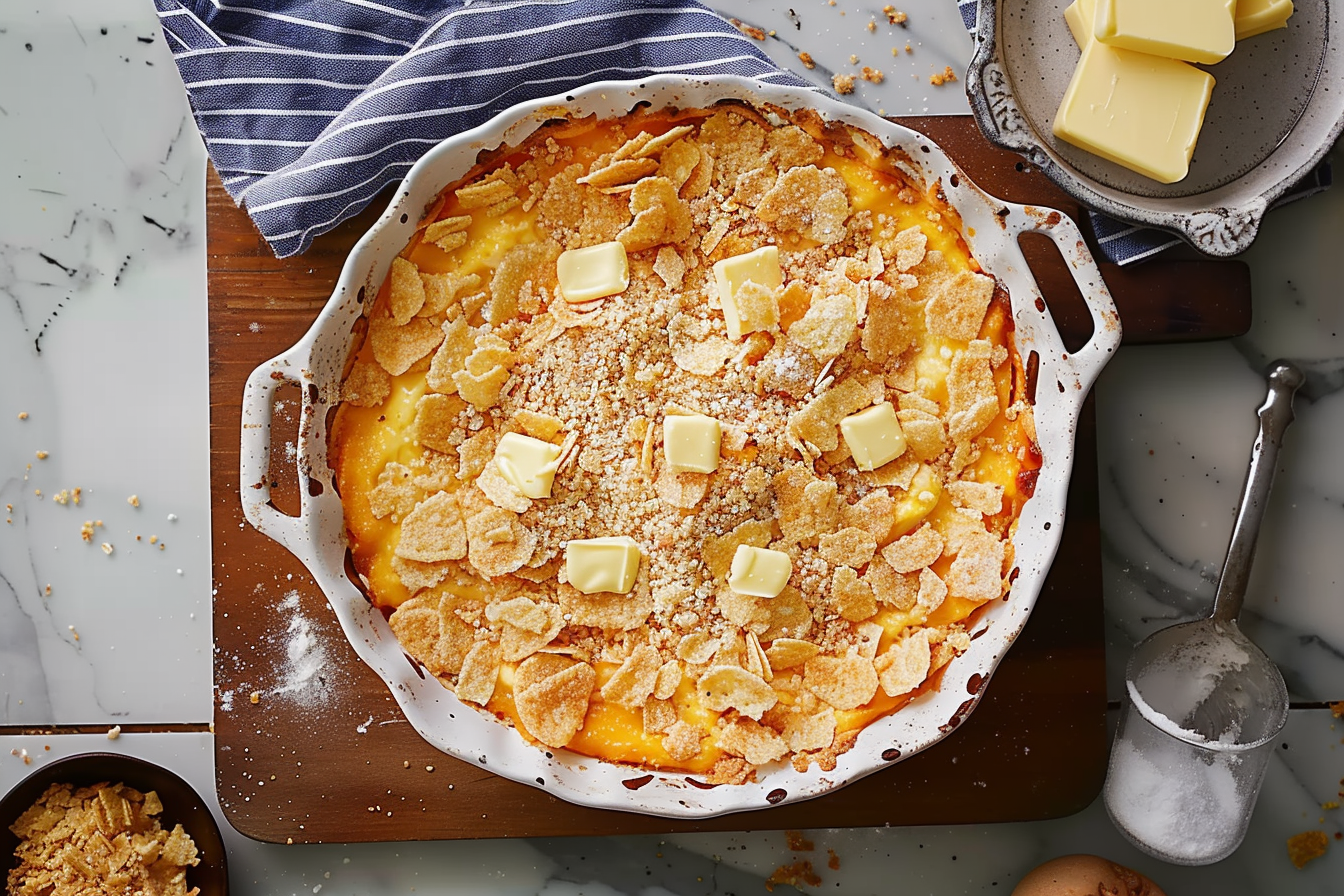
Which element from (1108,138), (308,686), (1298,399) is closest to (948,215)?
(1108,138)

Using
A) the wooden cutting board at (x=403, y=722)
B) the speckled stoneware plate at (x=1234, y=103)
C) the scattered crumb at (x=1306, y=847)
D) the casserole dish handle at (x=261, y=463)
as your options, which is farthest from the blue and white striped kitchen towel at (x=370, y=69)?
the scattered crumb at (x=1306, y=847)

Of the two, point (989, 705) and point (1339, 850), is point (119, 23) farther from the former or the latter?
point (1339, 850)

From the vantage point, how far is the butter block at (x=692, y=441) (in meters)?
1.13

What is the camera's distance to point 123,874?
1231 mm

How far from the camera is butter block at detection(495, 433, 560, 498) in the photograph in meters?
1.13

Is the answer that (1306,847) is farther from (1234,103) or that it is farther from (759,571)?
(1234,103)

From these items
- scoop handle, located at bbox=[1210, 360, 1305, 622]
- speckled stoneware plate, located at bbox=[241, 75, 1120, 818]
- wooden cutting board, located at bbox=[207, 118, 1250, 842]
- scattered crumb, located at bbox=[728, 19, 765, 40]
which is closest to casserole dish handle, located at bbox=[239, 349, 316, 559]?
speckled stoneware plate, located at bbox=[241, 75, 1120, 818]

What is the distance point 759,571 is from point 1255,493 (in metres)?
0.70

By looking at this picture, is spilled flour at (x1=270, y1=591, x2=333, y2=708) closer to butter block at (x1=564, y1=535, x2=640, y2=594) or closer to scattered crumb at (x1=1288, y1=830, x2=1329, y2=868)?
butter block at (x1=564, y1=535, x2=640, y2=594)

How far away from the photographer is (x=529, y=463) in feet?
3.73

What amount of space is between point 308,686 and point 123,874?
1.01 ft

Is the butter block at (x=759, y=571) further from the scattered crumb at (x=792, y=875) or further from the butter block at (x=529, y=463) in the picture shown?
the scattered crumb at (x=792, y=875)

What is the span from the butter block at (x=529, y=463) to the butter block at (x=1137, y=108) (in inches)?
30.0

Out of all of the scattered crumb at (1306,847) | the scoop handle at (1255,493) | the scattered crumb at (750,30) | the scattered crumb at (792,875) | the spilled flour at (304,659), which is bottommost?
the scattered crumb at (792,875)
